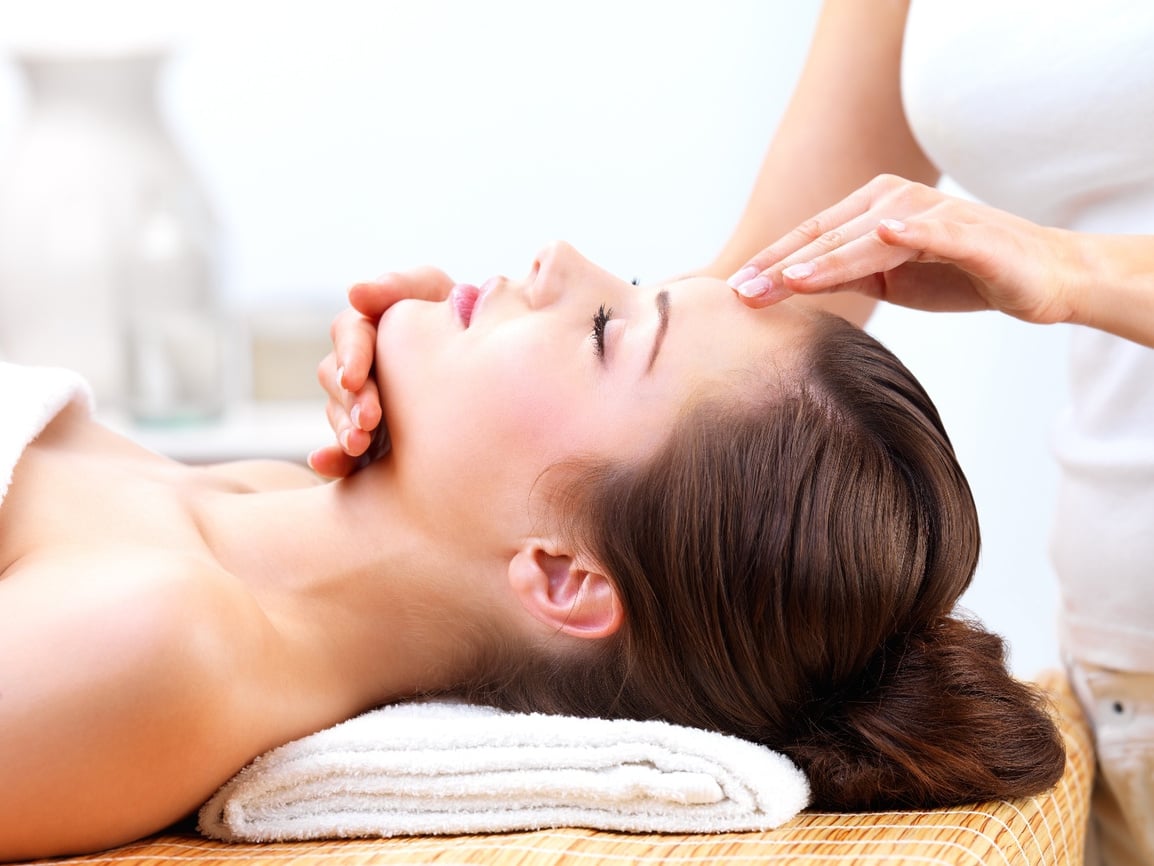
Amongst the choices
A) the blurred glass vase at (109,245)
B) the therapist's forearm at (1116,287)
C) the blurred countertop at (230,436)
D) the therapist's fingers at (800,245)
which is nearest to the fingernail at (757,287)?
the therapist's fingers at (800,245)

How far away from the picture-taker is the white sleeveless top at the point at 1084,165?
1322 mm

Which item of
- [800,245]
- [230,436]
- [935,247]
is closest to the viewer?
[935,247]

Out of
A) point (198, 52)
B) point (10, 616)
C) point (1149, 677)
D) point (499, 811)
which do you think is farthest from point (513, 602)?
point (198, 52)

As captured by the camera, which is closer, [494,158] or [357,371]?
[357,371]

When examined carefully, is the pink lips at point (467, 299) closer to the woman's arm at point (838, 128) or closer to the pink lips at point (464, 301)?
the pink lips at point (464, 301)

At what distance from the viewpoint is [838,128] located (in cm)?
170

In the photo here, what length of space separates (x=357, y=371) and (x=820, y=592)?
1.69ft

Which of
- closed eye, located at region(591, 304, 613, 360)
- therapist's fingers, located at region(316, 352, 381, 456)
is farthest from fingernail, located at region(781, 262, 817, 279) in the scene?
therapist's fingers, located at region(316, 352, 381, 456)

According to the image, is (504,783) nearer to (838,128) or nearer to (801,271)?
(801,271)

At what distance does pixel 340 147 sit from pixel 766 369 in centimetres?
199

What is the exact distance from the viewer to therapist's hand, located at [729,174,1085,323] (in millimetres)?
1089

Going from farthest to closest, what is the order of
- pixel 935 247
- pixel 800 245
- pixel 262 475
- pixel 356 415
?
pixel 262 475 → pixel 356 415 → pixel 800 245 → pixel 935 247

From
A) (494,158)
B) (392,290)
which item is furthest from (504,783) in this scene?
(494,158)

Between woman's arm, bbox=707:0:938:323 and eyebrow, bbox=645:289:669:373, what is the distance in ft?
1.30
